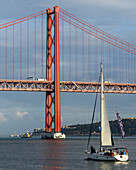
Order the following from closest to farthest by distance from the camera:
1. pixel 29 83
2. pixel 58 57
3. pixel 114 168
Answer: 1. pixel 114 168
2. pixel 58 57
3. pixel 29 83

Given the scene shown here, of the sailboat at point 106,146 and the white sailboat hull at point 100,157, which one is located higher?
the sailboat at point 106,146

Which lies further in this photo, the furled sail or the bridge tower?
the bridge tower

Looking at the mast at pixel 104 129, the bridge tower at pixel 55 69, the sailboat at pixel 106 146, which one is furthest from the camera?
the bridge tower at pixel 55 69

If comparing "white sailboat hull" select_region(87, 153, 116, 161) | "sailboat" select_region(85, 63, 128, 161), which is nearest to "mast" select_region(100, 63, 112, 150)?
"sailboat" select_region(85, 63, 128, 161)

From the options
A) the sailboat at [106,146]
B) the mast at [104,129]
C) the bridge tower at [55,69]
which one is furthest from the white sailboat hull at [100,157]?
the bridge tower at [55,69]

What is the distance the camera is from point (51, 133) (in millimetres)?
114062

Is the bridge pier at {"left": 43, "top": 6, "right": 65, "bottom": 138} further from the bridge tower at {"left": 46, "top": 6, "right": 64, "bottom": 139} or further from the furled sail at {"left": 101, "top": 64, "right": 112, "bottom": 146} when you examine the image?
the furled sail at {"left": 101, "top": 64, "right": 112, "bottom": 146}

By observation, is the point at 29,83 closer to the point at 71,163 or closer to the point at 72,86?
the point at 72,86

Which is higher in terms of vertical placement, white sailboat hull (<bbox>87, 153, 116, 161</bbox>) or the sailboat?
the sailboat

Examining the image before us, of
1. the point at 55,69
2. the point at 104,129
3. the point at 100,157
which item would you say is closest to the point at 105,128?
the point at 104,129

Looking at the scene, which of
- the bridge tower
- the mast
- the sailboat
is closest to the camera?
the sailboat

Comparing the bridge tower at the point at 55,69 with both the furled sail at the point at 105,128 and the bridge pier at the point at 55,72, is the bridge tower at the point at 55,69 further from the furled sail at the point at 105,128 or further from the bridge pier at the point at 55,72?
the furled sail at the point at 105,128

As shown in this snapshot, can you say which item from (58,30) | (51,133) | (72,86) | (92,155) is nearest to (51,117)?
(51,133)

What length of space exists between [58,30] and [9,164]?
61611 mm
